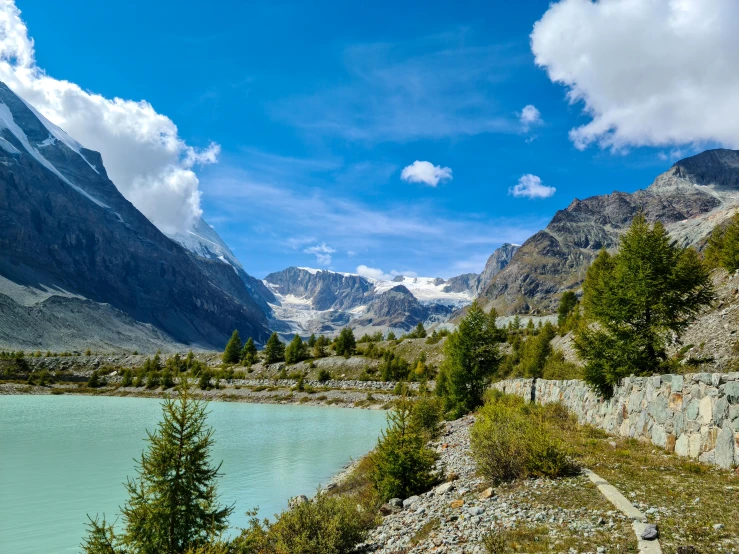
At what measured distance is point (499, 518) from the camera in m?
11.6

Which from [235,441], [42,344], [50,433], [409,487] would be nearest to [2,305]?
[42,344]

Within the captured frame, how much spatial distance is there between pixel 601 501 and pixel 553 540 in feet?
9.52

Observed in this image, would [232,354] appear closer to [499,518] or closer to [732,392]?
[499,518]

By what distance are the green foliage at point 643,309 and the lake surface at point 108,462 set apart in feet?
58.9

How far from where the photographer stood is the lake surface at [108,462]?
19828 millimetres

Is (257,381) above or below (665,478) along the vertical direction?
below

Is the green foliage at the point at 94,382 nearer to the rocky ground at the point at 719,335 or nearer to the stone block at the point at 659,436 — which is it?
the rocky ground at the point at 719,335

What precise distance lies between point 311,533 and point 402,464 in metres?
6.28

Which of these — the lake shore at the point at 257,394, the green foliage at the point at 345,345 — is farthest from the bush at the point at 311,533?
the green foliage at the point at 345,345

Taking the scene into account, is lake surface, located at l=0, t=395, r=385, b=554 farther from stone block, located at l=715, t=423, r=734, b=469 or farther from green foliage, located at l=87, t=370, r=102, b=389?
green foliage, located at l=87, t=370, r=102, b=389

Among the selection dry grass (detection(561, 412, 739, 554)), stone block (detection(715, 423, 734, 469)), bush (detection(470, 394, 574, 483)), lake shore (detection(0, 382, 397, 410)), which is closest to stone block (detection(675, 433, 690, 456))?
dry grass (detection(561, 412, 739, 554))

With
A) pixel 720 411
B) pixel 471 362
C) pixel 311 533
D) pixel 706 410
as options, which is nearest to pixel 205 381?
pixel 471 362

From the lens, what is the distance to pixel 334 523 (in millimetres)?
12195

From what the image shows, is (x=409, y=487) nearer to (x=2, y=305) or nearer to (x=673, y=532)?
(x=673, y=532)
